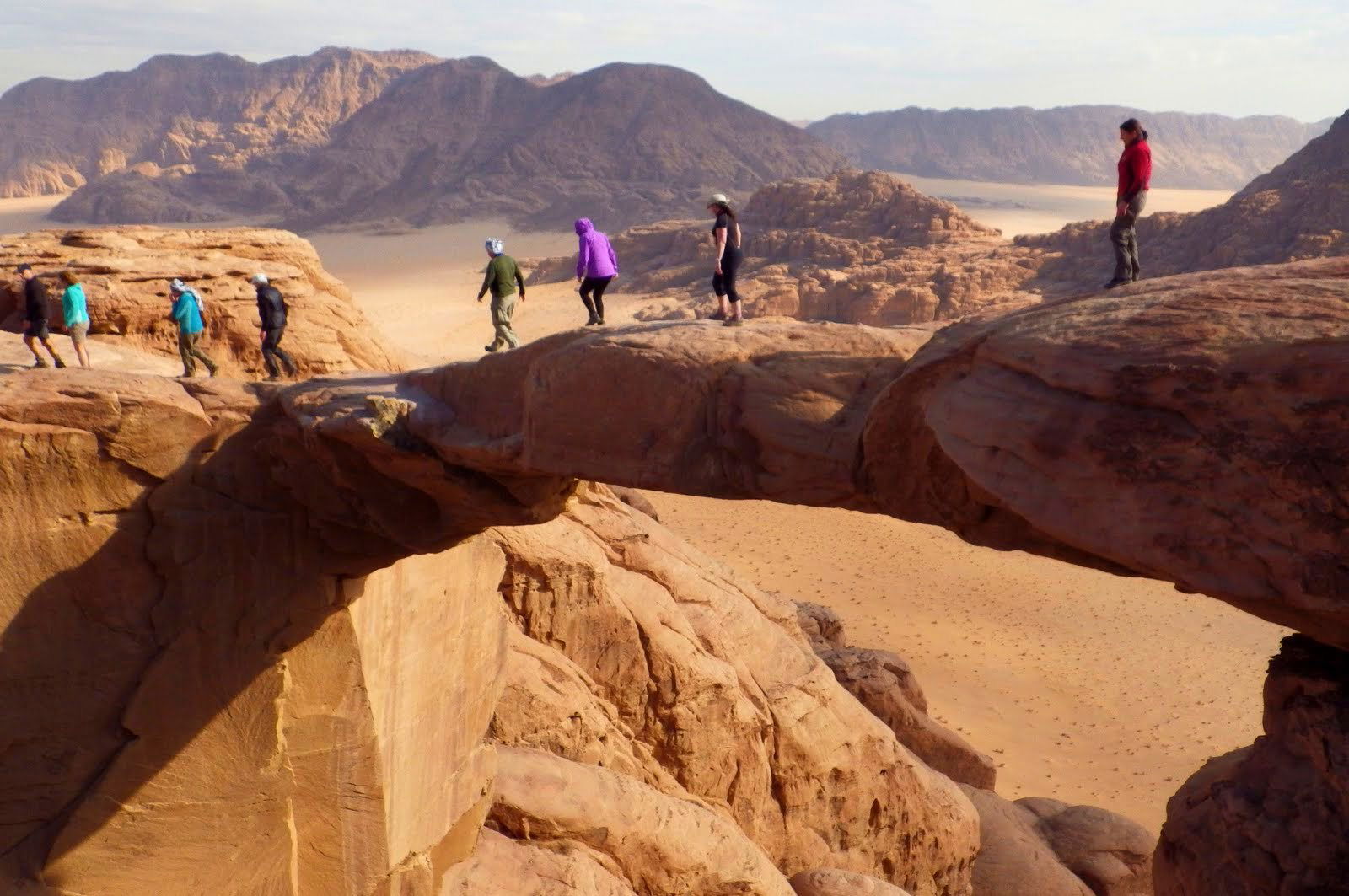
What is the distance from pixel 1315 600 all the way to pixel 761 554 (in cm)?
1764

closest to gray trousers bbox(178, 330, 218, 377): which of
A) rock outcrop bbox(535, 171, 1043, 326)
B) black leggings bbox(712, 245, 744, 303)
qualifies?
black leggings bbox(712, 245, 744, 303)

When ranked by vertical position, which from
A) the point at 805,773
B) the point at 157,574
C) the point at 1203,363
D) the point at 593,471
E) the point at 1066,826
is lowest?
the point at 1066,826

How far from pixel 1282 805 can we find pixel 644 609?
6309 millimetres

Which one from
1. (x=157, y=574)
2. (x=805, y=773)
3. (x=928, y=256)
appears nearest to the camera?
(x=157, y=574)

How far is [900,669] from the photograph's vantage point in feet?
43.2

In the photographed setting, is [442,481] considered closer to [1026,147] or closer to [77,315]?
[77,315]

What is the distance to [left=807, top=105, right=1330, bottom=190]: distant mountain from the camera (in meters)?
108

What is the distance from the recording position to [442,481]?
6363 millimetres

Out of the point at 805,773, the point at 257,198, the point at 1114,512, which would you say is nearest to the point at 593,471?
the point at 1114,512

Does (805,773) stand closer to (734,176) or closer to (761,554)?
(761,554)

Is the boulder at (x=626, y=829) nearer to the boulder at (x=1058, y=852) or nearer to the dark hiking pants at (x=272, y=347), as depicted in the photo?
the boulder at (x=1058, y=852)

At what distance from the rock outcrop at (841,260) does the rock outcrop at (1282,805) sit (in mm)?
25657

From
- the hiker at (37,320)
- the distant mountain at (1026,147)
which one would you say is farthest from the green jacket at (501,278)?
the distant mountain at (1026,147)

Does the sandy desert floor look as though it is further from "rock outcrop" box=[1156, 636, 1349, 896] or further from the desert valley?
"rock outcrop" box=[1156, 636, 1349, 896]
